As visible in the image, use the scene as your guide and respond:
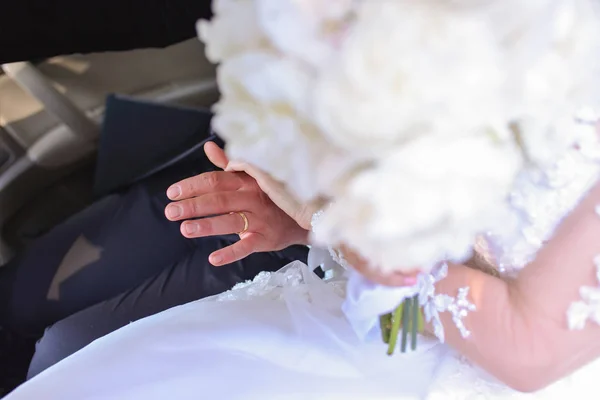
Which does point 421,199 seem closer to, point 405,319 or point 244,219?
point 405,319

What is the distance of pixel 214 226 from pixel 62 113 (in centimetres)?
66

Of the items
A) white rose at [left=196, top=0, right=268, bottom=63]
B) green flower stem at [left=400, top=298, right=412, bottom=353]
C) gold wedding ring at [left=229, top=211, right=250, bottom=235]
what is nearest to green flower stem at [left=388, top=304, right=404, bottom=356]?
green flower stem at [left=400, top=298, right=412, bottom=353]

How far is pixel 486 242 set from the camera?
56 centimetres

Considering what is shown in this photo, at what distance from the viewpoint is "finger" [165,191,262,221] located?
2.67 feet

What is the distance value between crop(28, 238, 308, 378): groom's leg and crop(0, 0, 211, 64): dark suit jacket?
0.46 m

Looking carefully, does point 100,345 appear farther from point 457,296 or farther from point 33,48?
point 33,48

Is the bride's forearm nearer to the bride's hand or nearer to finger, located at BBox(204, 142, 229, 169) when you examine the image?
the bride's hand

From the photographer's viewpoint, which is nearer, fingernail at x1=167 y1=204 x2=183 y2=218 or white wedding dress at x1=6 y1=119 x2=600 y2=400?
white wedding dress at x1=6 y1=119 x2=600 y2=400

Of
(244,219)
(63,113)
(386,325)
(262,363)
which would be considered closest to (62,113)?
(63,113)

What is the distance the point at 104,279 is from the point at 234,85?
75cm

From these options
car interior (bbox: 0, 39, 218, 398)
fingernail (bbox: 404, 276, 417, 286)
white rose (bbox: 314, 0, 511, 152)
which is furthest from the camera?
car interior (bbox: 0, 39, 218, 398)

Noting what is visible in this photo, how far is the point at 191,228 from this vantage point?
2.59ft

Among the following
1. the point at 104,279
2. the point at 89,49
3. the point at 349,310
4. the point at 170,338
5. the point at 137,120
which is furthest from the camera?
the point at 137,120

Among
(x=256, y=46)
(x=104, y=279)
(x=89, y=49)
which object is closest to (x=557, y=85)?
(x=256, y=46)
